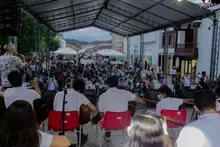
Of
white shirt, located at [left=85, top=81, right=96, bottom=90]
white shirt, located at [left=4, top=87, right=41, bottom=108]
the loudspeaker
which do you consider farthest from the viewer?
white shirt, located at [left=85, top=81, right=96, bottom=90]

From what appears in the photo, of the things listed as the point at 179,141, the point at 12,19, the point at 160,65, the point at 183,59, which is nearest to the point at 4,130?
the point at 179,141

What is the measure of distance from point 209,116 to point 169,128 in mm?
2196

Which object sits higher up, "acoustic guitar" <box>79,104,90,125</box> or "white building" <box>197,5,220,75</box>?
"white building" <box>197,5,220,75</box>

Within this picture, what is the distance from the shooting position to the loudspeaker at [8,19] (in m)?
6.47

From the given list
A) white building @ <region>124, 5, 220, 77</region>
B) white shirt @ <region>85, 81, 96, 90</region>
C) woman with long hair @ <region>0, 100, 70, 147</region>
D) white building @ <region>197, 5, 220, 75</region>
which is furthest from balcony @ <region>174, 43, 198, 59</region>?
woman with long hair @ <region>0, 100, 70, 147</region>

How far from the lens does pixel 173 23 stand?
1330cm

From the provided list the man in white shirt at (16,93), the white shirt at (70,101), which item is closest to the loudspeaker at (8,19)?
the white shirt at (70,101)

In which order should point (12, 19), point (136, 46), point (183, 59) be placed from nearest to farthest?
point (12, 19)
point (183, 59)
point (136, 46)

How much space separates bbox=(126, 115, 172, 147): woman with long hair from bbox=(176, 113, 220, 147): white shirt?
56 cm

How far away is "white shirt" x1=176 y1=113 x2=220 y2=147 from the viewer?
217 cm

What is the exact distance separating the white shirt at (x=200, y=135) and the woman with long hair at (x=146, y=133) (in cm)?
56

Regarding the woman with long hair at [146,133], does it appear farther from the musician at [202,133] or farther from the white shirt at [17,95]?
the white shirt at [17,95]

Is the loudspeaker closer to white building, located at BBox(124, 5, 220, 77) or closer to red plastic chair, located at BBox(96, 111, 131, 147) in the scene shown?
red plastic chair, located at BBox(96, 111, 131, 147)

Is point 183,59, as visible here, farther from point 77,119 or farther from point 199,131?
point 199,131
